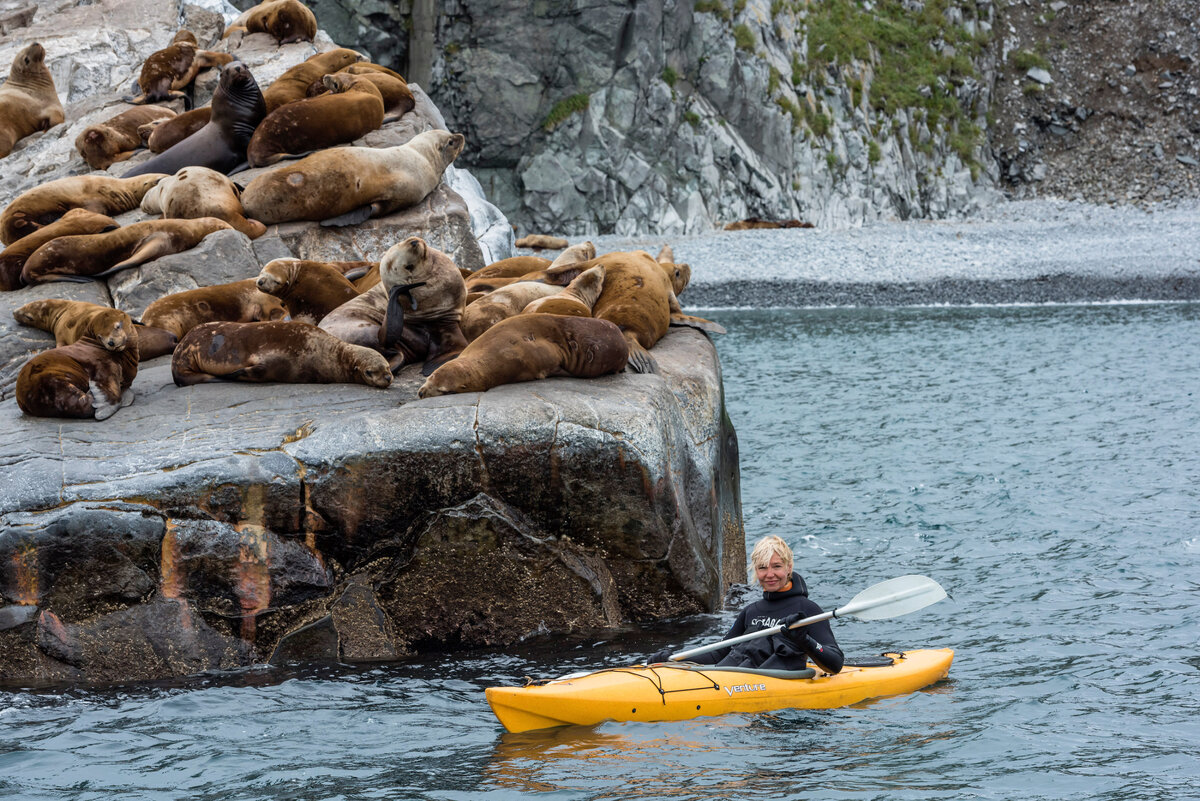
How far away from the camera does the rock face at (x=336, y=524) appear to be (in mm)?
6039

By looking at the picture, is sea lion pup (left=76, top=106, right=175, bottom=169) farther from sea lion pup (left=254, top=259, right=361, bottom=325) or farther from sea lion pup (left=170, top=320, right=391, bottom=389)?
sea lion pup (left=170, top=320, right=391, bottom=389)

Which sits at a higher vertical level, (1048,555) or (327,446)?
(327,446)

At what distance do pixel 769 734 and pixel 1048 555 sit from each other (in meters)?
4.27

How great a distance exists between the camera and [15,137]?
47.8ft

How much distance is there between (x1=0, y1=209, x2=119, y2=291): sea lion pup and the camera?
9375 millimetres

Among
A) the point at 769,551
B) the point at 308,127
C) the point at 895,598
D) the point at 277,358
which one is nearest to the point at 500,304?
the point at 277,358

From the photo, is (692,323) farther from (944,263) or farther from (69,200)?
(944,263)

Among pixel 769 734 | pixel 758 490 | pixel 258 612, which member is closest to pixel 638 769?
pixel 769 734

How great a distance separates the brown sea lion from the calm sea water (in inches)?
90.6

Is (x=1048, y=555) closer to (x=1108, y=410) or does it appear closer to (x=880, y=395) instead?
(x=1108, y=410)

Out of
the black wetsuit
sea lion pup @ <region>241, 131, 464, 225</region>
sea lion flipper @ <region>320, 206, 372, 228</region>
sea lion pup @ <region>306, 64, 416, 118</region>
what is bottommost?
the black wetsuit

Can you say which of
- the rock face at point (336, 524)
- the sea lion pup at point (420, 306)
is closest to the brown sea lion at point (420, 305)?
the sea lion pup at point (420, 306)

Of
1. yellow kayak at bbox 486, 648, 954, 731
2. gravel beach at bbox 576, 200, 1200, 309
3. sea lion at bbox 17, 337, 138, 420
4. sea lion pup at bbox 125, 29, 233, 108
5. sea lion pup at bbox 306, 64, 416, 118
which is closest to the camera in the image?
yellow kayak at bbox 486, 648, 954, 731

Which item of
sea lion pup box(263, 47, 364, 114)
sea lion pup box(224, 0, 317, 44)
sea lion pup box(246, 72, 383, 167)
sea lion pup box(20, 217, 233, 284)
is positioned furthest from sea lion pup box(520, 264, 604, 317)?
sea lion pup box(224, 0, 317, 44)
